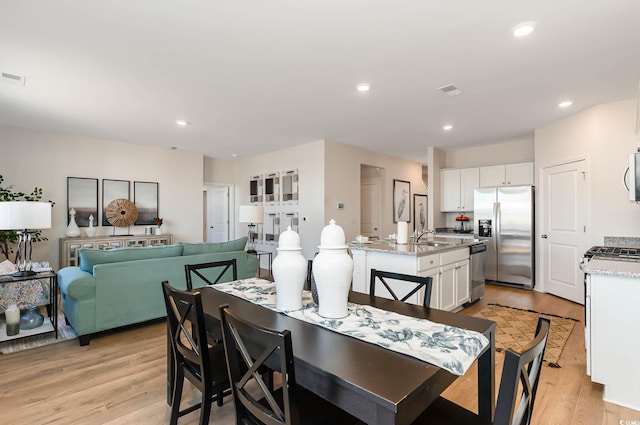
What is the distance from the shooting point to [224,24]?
2.28 metres

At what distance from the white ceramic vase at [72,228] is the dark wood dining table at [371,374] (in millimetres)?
5440

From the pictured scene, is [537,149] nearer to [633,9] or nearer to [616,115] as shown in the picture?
[616,115]

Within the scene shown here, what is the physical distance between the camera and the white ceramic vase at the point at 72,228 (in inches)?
211

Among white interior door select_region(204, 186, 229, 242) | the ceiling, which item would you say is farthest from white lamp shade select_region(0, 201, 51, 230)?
white interior door select_region(204, 186, 229, 242)

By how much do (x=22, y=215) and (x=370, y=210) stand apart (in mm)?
5927

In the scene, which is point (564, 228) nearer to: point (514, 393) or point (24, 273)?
point (514, 393)

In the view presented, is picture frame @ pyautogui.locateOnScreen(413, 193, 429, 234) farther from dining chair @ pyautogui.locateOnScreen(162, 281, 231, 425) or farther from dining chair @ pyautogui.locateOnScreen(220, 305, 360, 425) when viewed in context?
dining chair @ pyautogui.locateOnScreen(220, 305, 360, 425)

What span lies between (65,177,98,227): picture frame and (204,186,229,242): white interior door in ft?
9.31

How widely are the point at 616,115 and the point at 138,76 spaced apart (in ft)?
17.7

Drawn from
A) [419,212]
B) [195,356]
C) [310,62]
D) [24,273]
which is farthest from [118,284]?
[419,212]

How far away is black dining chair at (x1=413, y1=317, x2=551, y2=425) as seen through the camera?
0.84m

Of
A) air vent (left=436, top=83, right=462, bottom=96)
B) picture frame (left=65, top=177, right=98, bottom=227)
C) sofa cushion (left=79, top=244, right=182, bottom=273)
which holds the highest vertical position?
air vent (left=436, top=83, right=462, bottom=96)

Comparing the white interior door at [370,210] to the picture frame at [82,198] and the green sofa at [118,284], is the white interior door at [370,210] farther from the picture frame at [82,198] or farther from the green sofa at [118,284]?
the picture frame at [82,198]

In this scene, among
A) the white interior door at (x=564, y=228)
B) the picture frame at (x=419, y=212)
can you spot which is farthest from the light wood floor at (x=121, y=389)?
the picture frame at (x=419, y=212)
